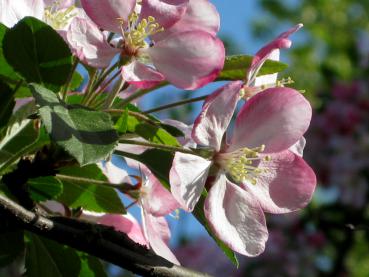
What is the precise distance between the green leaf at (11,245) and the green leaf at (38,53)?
21cm

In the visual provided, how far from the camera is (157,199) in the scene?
3.75ft

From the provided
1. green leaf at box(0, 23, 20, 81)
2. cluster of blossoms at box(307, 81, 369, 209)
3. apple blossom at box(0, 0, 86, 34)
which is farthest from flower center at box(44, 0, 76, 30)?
cluster of blossoms at box(307, 81, 369, 209)

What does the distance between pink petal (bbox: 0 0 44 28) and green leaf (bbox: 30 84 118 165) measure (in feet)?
0.59

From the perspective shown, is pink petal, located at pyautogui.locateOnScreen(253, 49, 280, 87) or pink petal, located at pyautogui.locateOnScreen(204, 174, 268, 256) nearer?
pink petal, located at pyautogui.locateOnScreen(204, 174, 268, 256)

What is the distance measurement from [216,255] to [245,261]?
0.17 metres

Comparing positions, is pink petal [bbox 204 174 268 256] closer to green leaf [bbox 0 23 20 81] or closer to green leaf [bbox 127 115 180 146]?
green leaf [bbox 127 115 180 146]

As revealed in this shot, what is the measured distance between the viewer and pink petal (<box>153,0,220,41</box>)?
1014 mm

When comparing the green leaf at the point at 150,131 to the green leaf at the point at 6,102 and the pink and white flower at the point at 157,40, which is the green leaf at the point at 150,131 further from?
the green leaf at the point at 6,102

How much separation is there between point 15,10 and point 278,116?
0.36 metres

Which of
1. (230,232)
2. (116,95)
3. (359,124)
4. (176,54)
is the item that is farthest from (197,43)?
(359,124)

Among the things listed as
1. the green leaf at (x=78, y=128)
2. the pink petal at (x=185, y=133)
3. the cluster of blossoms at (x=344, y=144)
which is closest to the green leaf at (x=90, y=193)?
the pink petal at (x=185, y=133)

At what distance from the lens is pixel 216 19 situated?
1.02 meters

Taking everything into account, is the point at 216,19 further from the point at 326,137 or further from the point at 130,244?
the point at 326,137

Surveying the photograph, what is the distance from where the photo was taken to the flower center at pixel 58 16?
1164 mm
